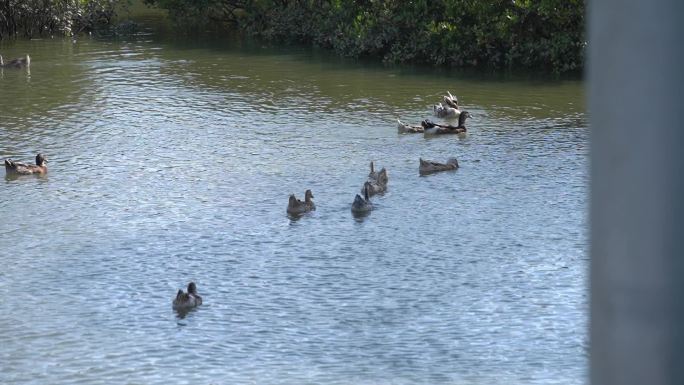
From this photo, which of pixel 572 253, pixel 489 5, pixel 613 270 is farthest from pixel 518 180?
pixel 613 270

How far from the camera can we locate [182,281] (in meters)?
10.6

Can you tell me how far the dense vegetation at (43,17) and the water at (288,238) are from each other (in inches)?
320

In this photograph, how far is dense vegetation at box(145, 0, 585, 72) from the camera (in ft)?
74.0

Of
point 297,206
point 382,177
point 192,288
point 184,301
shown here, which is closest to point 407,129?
point 382,177

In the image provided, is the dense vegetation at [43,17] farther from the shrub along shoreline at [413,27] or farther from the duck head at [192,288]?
the duck head at [192,288]

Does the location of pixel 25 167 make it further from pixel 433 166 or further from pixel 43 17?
pixel 43 17

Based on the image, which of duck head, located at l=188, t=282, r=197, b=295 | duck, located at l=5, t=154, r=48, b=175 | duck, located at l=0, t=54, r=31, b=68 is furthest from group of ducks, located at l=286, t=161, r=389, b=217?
duck, located at l=0, t=54, r=31, b=68

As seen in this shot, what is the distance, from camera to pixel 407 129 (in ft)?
56.2

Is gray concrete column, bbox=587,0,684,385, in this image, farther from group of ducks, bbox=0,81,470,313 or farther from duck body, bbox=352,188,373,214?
duck body, bbox=352,188,373,214

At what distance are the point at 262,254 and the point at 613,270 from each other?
30.9 ft

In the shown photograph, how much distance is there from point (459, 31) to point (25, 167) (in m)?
11.6

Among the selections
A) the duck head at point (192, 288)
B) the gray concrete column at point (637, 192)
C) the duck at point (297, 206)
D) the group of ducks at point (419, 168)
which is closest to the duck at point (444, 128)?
the group of ducks at point (419, 168)

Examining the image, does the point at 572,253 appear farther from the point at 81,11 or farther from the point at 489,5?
the point at 81,11

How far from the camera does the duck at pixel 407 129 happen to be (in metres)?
17.1
